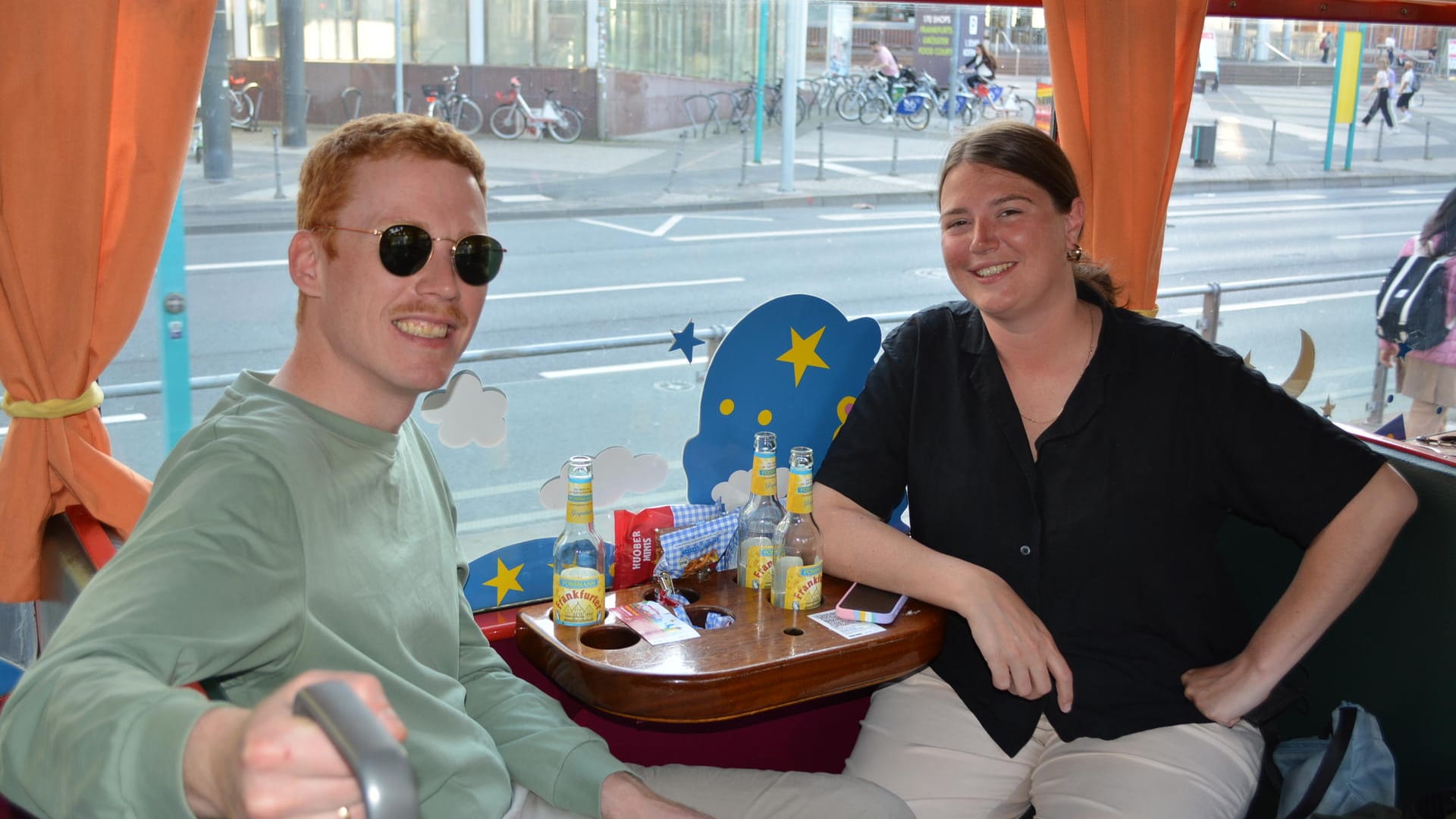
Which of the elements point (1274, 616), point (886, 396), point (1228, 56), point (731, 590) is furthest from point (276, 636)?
point (1228, 56)

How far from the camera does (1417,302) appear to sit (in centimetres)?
555

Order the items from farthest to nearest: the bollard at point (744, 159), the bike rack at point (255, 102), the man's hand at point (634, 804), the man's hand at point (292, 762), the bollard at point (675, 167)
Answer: the bollard at point (744, 159)
the bollard at point (675, 167)
the bike rack at point (255, 102)
the man's hand at point (634, 804)
the man's hand at point (292, 762)

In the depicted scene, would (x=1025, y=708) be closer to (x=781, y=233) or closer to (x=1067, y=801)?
(x=1067, y=801)

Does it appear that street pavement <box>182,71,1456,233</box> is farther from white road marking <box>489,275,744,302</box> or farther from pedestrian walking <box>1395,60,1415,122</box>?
white road marking <box>489,275,744,302</box>

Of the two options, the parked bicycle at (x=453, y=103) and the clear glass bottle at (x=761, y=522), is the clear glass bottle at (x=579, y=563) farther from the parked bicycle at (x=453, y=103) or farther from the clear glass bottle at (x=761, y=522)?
the parked bicycle at (x=453, y=103)

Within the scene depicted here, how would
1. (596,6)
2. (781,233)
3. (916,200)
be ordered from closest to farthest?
(596,6), (781,233), (916,200)

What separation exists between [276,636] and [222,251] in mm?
3143

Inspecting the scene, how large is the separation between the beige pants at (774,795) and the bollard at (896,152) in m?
6.16

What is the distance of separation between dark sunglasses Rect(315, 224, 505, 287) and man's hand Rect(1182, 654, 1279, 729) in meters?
1.51

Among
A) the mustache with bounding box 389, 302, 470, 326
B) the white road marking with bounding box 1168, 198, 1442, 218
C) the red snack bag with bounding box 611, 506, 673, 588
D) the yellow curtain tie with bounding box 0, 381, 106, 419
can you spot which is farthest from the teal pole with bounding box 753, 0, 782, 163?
the white road marking with bounding box 1168, 198, 1442, 218

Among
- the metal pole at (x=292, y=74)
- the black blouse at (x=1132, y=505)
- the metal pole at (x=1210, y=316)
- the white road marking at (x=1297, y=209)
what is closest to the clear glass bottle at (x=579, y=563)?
the black blouse at (x=1132, y=505)

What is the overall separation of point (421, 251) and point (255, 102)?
1527mm

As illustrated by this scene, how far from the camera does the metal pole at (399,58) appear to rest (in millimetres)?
3105

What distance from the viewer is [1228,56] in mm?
5082
